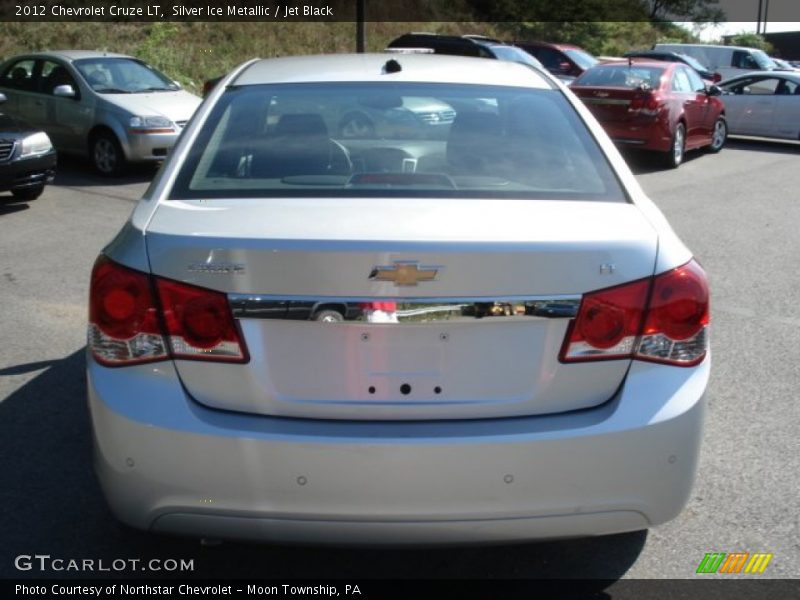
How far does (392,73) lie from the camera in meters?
4.13

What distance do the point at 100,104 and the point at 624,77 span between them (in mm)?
7788

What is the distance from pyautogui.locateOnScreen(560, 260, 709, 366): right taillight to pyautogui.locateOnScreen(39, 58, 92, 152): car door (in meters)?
11.5

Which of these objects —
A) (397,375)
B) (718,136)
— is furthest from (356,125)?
(718,136)

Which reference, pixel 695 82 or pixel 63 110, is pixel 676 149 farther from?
pixel 63 110

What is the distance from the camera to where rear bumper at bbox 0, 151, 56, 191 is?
1014 cm

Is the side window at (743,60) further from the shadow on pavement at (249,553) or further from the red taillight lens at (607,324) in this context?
the red taillight lens at (607,324)

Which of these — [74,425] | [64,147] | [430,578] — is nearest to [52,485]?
[74,425]

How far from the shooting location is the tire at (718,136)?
17000 millimetres

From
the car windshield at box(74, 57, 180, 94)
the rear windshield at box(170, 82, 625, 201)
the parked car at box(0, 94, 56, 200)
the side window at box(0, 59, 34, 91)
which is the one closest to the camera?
the rear windshield at box(170, 82, 625, 201)

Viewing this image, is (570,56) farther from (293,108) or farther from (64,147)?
(293,108)

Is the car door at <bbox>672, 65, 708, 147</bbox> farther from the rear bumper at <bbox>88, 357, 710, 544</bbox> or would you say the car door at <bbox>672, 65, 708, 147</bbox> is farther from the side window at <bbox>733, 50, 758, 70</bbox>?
the side window at <bbox>733, 50, 758, 70</bbox>

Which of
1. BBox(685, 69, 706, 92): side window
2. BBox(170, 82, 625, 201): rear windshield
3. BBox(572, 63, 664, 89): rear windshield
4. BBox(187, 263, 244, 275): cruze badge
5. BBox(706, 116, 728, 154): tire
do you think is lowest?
BBox(706, 116, 728, 154): tire

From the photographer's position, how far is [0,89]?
46.9ft

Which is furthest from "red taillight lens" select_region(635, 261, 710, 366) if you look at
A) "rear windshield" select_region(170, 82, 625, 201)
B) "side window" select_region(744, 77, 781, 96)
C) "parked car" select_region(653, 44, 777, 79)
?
"parked car" select_region(653, 44, 777, 79)
